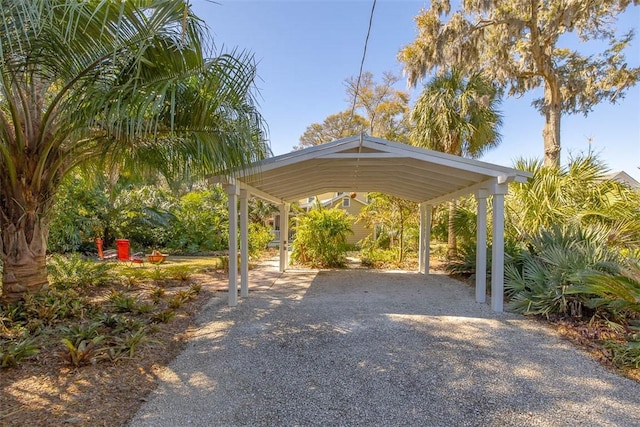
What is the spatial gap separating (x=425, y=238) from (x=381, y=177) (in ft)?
10.5

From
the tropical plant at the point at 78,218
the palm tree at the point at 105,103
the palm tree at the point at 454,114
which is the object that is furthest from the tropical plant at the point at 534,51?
the tropical plant at the point at 78,218

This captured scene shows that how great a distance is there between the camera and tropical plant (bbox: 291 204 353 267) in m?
11.4

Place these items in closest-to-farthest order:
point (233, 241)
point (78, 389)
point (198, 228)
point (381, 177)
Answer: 1. point (78, 389)
2. point (233, 241)
3. point (381, 177)
4. point (198, 228)

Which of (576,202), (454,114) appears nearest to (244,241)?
(576,202)

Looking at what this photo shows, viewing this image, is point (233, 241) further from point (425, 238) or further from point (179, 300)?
point (425, 238)

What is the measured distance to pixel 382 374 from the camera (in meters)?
3.51

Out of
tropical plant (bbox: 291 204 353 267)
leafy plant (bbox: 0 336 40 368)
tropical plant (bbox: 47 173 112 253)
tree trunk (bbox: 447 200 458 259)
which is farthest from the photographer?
tropical plant (bbox: 291 204 353 267)

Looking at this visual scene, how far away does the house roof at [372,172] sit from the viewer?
5.57 metres

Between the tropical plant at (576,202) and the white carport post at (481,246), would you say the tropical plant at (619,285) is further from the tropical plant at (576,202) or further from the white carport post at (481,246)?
the tropical plant at (576,202)

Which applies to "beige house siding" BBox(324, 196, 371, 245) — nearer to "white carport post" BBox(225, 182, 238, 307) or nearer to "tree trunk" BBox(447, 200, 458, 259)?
"tree trunk" BBox(447, 200, 458, 259)

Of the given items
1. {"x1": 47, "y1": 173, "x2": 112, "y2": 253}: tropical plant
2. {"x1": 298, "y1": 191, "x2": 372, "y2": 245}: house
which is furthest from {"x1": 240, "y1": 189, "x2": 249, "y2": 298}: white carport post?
{"x1": 298, "y1": 191, "x2": 372, "y2": 245}: house

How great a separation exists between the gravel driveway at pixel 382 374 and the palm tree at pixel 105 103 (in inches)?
102

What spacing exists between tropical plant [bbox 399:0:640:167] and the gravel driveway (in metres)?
7.62

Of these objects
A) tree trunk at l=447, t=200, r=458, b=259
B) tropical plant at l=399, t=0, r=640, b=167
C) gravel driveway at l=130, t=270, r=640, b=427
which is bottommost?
gravel driveway at l=130, t=270, r=640, b=427
